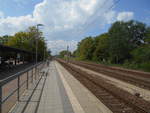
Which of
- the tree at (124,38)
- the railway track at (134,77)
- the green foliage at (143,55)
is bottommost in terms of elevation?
the railway track at (134,77)

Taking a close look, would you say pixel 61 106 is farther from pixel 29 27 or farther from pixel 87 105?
pixel 29 27

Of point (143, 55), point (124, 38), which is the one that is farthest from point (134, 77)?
point (124, 38)

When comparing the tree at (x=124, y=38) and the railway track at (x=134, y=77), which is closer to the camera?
the railway track at (x=134, y=77)

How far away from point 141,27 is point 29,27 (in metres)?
43.5

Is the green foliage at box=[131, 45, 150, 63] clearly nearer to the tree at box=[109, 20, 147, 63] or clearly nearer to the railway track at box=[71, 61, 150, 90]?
the tree at box=[109, 20, 147, 63]

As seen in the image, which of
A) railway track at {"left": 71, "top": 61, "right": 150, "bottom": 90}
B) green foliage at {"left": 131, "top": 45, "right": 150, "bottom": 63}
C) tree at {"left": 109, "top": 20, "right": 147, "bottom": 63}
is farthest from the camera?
tree at {"left": 109, "top": 20, "right": 147, "bottom": 63}

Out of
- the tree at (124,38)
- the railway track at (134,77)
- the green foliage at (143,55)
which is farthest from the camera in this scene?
the tree at (124,38)

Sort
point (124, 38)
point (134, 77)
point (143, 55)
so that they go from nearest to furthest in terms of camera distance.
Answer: point (134, 77) → point (143, 55) → point (124, 38)

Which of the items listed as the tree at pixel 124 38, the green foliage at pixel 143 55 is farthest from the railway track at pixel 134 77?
the tree at pixel 124 38

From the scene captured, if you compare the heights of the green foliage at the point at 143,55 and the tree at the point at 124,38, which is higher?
the tree at the point at 124,38

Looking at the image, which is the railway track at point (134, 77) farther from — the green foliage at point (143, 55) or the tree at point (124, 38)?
the tree at point (124, 38)

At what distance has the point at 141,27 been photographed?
66875 mm

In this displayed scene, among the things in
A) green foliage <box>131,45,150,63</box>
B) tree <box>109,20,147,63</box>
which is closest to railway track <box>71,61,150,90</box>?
green foliage <box>131,45,150,63</box>

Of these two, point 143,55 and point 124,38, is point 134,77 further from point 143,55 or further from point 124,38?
point 124,38
